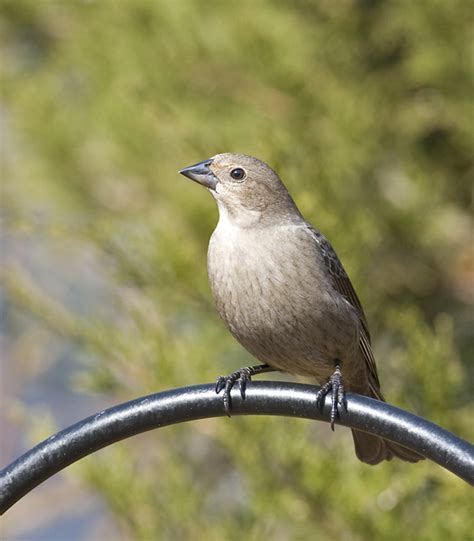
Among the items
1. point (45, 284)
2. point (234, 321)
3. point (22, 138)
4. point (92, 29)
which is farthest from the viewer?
point (45, 284)

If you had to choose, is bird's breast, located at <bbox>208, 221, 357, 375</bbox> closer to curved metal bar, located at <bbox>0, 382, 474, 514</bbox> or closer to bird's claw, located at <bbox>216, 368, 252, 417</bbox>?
bird's claw, located at <bbox>216, 368, 252, 417</bbox>

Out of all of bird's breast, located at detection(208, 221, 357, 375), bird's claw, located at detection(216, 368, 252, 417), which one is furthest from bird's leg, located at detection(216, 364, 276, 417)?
bird's breast, located at detection(208, 221, 357, 375)

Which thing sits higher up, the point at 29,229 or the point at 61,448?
the point at 29,229

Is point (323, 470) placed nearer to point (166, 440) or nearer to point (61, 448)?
point (166, 440)

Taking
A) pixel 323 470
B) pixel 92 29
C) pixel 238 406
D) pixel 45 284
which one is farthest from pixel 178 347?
pixel 45 284

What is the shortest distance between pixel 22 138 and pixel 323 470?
2.95 meters

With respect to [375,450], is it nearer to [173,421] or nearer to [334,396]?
[334,396]

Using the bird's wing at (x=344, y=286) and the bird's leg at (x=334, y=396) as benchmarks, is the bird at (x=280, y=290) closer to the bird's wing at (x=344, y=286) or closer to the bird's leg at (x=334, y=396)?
the bird's wing at (x=344, y=286)

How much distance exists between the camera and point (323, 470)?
171 inches

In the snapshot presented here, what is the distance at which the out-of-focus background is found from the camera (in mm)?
4445

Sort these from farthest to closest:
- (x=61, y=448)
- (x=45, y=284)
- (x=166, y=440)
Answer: (x=45, y=284), (x=166, y=440), (x=61, y=448)

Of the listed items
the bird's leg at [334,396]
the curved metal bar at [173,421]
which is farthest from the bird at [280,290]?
the curved metal bar at [173,421]

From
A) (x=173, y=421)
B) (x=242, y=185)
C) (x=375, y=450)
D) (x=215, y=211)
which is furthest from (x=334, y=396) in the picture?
(x=215, y=211)

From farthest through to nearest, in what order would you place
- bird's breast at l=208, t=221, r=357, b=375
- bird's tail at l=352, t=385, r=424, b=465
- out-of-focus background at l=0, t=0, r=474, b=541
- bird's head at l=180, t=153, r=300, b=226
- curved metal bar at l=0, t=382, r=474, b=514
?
out-of-focus background at l=0, t=0, r=474, b=541
bird's head at l=180, t=153, r=300, b=226
bird's tail at l=352, t=385, r=424, b=465
bird's breast at l=208, t=221, r=357, b=375
curved metal bar at l=0, t=382, r=474, b=514
